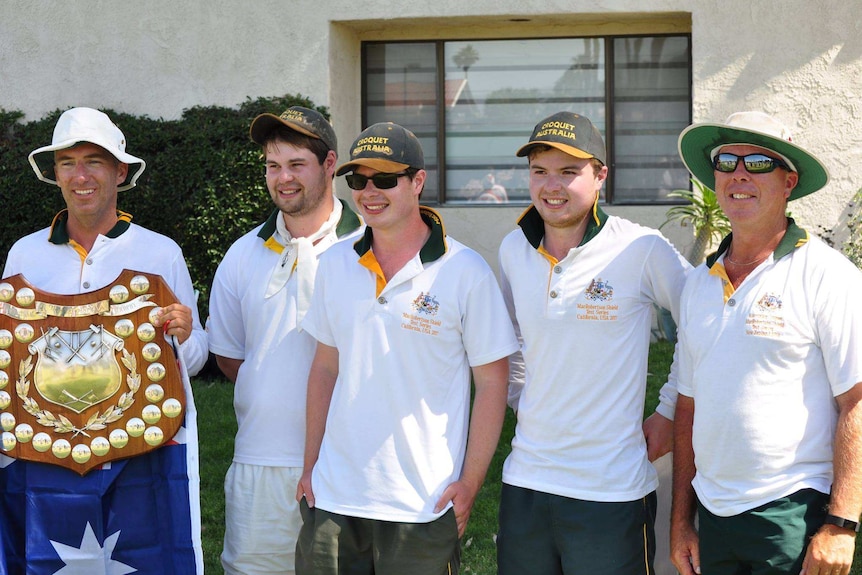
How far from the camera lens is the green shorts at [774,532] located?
3.18 m

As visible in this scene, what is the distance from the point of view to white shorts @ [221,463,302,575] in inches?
157

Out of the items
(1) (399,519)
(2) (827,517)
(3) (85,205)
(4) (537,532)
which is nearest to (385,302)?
(1) (399,519)

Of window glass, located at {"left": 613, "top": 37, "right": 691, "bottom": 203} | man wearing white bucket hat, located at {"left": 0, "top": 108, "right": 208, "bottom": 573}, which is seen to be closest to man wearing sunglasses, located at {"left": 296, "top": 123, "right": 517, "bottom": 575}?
man wearing white bucket hat, located at {"left": 0, "top": 108, "right": 208, "bottom": 573}

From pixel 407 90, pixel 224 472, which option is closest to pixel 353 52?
pixel 407 90

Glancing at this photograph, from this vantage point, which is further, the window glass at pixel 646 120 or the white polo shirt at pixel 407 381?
the window glass at pixel 646 120

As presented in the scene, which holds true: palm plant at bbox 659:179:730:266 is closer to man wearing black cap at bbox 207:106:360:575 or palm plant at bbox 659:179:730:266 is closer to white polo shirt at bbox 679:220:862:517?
man wearing black cap at bbox 207:106:360:575

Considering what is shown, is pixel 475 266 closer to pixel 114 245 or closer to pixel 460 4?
pixel 114 245

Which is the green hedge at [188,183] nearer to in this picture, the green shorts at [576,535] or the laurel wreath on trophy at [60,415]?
the laurel wreath on trophy at [60,415]

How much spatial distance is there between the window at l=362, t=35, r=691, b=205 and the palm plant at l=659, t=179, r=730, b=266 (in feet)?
2.97

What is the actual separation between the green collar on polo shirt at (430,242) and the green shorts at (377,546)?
0.93m

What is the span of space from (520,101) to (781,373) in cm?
787

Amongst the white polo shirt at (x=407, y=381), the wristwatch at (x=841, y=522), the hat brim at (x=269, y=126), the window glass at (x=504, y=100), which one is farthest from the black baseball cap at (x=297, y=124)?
the window glass at (x=504, y=100)

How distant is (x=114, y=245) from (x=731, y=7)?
24.4 feet

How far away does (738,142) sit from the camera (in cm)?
352
